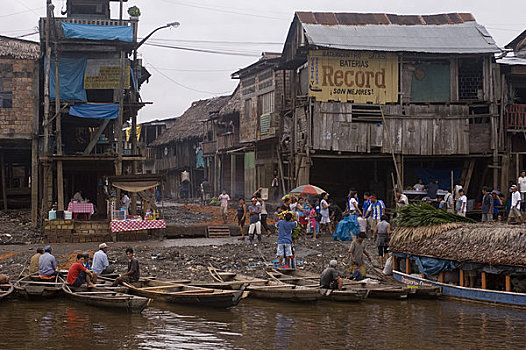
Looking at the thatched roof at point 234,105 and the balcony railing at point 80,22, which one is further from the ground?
the balcony railing at point 80,22

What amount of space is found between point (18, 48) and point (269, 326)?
73.3 feet

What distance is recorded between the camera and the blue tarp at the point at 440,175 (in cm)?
2736

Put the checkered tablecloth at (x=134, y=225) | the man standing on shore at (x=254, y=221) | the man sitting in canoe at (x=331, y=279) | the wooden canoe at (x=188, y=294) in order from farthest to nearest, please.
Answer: the checkered tablecloth at (x=134, y=225)
the man standing on shore at (x=254, y=221)
the man sitting in canoe at (x=331, y=279)
the wooden canoe at (x=188, y=294)

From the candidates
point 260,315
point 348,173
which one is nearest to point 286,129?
point 348,173

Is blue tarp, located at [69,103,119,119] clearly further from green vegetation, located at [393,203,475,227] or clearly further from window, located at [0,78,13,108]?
green vegetation, located at [393,203,475,227]

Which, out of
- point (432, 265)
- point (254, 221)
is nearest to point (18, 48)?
point (254, 221)

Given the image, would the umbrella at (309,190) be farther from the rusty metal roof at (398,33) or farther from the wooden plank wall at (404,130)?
the rusty metal roof at (398,33)

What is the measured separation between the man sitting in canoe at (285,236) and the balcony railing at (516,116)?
43.8 ft

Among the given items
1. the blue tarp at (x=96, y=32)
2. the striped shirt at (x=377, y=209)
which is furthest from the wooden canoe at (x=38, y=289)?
the blue tarp at (x=96, y=32)

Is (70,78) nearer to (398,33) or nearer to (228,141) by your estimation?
(398,33)

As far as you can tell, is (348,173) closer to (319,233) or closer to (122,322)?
(319,233)

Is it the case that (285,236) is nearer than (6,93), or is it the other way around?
(285,236)

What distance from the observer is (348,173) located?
3002 centimetres

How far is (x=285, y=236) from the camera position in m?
16.6
